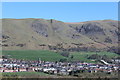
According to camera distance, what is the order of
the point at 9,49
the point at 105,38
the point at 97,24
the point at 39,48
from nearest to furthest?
the point at 9,49 < the point at 39,48 < the point at 105,38 < the point at 97,24

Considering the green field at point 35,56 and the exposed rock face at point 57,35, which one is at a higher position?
the exposed rock face at point 57,35

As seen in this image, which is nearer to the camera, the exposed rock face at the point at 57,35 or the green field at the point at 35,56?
the green field at the point at 35,56

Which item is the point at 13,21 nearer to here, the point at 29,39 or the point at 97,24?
the point at 29,39

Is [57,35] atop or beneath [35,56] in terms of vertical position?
atop

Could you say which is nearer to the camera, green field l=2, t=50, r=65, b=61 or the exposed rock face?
green field l=2, t=50, r=65, b=61

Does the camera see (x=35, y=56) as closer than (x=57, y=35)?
Yes

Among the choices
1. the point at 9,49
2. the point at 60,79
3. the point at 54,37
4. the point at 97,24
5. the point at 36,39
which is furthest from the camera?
the point at 97,24

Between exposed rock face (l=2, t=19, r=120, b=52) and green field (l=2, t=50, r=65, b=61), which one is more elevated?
exposed rock face (l=2, t=19, r=120, b=52)

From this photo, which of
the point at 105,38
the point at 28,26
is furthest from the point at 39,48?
the point at 105,38
